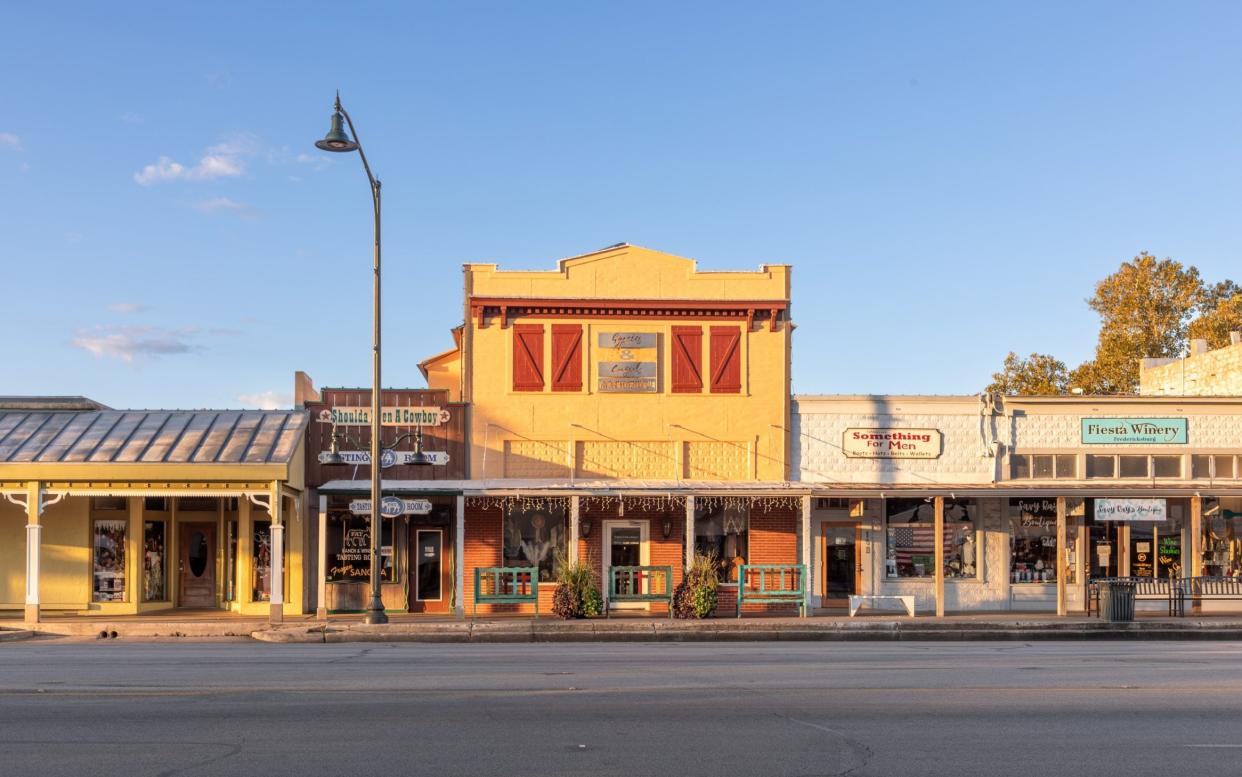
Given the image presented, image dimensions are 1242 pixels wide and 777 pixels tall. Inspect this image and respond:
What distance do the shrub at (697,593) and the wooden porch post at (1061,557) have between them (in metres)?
7.61

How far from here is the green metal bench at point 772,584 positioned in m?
27.2

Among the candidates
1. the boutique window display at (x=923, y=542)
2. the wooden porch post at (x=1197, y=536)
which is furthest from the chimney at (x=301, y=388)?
the wooden porch post at (x=1197, y=536)

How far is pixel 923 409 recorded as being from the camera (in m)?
29.8

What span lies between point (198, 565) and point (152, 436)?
4194mm

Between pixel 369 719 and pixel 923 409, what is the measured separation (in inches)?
807

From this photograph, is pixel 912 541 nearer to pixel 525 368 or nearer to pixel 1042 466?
pixel 1042 466

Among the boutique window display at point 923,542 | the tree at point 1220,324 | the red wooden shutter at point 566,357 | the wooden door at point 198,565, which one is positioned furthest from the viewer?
the tree at point 1220,324

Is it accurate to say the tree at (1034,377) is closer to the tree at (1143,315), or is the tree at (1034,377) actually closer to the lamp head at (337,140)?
the tree at (1143,315)

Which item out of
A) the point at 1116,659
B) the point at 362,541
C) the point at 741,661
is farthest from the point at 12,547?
the point at 1116,659

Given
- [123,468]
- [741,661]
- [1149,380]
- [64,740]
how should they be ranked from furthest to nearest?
[1149,380]
[123,468]
[741,661]
[64,740]

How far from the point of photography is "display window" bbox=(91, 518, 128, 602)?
93.5 feet

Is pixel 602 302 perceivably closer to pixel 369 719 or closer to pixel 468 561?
pixel 468 561

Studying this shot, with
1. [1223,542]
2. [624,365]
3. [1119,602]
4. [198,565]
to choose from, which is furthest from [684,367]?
[1223,542]

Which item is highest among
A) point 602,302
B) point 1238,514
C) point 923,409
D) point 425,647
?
point 602,302
